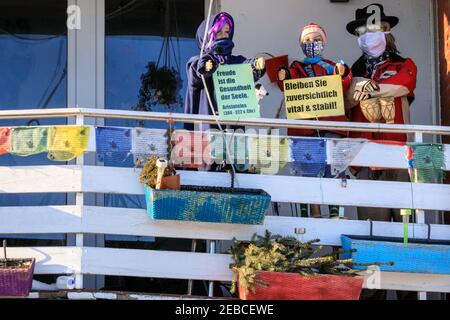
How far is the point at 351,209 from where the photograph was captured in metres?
8.24

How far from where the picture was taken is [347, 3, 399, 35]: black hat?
7.83 m

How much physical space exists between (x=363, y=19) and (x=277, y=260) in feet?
8.39

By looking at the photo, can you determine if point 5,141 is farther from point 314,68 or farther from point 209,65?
point 314,68

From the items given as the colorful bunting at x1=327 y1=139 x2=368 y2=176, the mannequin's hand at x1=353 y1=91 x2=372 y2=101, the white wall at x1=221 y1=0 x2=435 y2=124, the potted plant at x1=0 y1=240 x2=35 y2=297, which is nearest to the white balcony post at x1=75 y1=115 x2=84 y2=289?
the potted plant at x1=0 y1=240 x2=35 y2=297

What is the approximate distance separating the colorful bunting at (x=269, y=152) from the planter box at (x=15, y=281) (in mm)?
1703

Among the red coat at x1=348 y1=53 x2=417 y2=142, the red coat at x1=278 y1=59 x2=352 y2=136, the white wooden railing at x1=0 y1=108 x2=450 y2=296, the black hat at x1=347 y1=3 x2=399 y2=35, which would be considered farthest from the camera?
the black hat at x1=347 y1=3 x2=399 y2=35

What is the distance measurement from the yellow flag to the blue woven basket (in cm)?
56

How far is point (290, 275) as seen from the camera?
20.2 feet

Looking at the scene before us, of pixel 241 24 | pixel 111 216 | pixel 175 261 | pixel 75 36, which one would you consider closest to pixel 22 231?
pixel 111 216

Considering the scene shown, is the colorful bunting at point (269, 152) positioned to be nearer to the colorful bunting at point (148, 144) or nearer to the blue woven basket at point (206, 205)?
the blue woven basket at point (206, 205)

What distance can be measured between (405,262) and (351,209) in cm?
172

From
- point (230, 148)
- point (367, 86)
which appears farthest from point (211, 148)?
point (367, 86)

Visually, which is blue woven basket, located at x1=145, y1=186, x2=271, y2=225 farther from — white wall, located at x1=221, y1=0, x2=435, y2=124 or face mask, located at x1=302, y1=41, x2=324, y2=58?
white wall, located at x1=221, y1=0, x2=435, y2=124

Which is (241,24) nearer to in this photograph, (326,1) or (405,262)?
(326,1)
